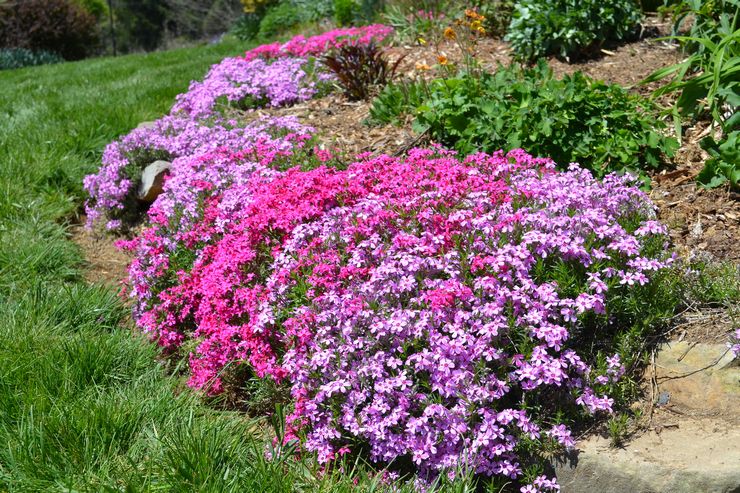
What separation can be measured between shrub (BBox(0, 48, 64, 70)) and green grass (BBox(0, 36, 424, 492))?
45.3 ft

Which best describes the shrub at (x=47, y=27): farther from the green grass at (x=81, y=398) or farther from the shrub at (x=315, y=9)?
the green grass at (x=81, y=398)

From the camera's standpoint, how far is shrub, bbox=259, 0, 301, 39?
1633 cm

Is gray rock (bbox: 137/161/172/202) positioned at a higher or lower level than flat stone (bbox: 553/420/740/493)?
higher

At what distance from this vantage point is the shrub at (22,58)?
17641 millimetres

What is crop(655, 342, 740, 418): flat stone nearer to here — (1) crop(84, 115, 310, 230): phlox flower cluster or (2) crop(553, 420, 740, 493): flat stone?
(2) crop(553, 420, 740, 493): flat stone

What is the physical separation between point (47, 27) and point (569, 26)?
19.4 m

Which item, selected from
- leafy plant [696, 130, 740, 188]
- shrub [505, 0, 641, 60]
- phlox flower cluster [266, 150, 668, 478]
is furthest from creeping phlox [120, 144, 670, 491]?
shrub [505, 0, 641, 60]

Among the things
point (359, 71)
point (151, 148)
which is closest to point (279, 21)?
point (359, 71)

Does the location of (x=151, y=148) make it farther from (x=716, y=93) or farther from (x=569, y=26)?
(x=716, y=93)

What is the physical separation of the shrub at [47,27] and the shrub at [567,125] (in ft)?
64.5

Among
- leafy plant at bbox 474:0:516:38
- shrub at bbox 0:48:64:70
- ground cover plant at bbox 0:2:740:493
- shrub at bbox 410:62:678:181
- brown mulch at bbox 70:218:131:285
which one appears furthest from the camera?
shrub at bbox 0:48:64:70

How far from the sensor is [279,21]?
16.7 metres

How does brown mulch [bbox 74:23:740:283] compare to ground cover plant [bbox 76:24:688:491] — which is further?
brown mulch [bbox 74:23:740:283]

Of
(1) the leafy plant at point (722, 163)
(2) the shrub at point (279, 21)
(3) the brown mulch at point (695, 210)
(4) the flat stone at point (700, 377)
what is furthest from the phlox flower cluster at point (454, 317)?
(2) the shrub at point (279, 21)
